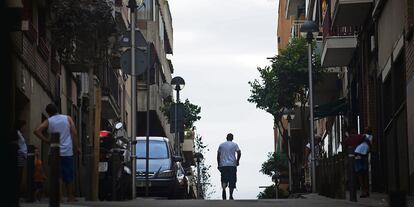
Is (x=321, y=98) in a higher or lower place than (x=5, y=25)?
higher

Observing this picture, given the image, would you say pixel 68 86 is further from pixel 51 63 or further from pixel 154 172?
pixel 154 172

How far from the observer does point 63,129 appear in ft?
58.4

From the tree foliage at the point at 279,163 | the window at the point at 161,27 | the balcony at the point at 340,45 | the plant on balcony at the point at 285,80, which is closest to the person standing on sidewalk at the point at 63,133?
the balcony at the point at 340,45

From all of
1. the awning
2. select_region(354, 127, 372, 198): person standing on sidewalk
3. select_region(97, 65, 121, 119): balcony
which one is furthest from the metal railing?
select_region(97, 65, 121, 119): balcony

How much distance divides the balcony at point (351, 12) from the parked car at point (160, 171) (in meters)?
6.36

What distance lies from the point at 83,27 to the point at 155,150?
12.3 ft

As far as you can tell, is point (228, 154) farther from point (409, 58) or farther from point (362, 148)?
point (409, 58)

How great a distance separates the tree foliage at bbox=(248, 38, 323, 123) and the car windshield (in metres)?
19.4

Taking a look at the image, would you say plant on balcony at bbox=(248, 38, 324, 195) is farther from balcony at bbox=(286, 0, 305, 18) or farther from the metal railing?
the metal railing

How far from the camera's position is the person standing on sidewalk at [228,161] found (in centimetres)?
2666

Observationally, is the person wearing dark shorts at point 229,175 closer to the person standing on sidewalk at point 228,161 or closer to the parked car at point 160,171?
the person standing on sidewalk at point 228,161

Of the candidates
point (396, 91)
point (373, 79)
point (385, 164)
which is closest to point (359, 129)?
point (373, 79)

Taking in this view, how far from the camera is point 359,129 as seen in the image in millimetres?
36750

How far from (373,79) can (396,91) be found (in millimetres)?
5662
